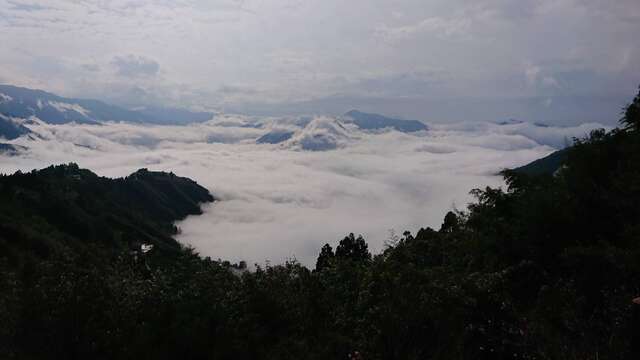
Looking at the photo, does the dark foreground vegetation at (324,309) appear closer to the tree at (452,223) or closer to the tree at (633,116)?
the tree at (633,116)

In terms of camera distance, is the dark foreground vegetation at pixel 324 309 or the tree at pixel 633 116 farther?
the tree at pixel 633 116

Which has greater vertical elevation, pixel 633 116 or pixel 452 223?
pixel 633 116

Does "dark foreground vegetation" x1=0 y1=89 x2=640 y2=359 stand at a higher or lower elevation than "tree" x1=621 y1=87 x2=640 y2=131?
lower

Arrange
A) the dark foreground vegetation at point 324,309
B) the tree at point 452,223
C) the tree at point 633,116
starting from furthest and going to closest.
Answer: the tree at point 452,223, the tree at point 633,116, the dark foreground vegetation at point 324,309

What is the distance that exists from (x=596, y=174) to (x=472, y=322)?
14888 mm

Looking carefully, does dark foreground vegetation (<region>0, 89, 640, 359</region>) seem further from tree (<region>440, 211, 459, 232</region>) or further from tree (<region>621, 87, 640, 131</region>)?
tree (<region>440, 211, 459, 232</region>)

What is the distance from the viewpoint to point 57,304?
43.6ft

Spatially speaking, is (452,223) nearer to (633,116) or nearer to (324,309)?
(633,116)

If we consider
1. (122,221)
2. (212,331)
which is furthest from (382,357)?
(122,221)

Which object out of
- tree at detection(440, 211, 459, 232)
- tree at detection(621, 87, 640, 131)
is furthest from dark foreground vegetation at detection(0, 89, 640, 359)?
tree at detection(440, 211, 459, 232)

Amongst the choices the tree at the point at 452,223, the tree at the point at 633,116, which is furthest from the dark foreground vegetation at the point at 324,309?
the tree at the point at 452,223

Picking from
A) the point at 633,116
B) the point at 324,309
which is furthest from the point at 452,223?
the point at 324,309

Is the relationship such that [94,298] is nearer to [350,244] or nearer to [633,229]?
[633,229]

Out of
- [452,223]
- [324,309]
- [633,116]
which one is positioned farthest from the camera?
[452,223]
